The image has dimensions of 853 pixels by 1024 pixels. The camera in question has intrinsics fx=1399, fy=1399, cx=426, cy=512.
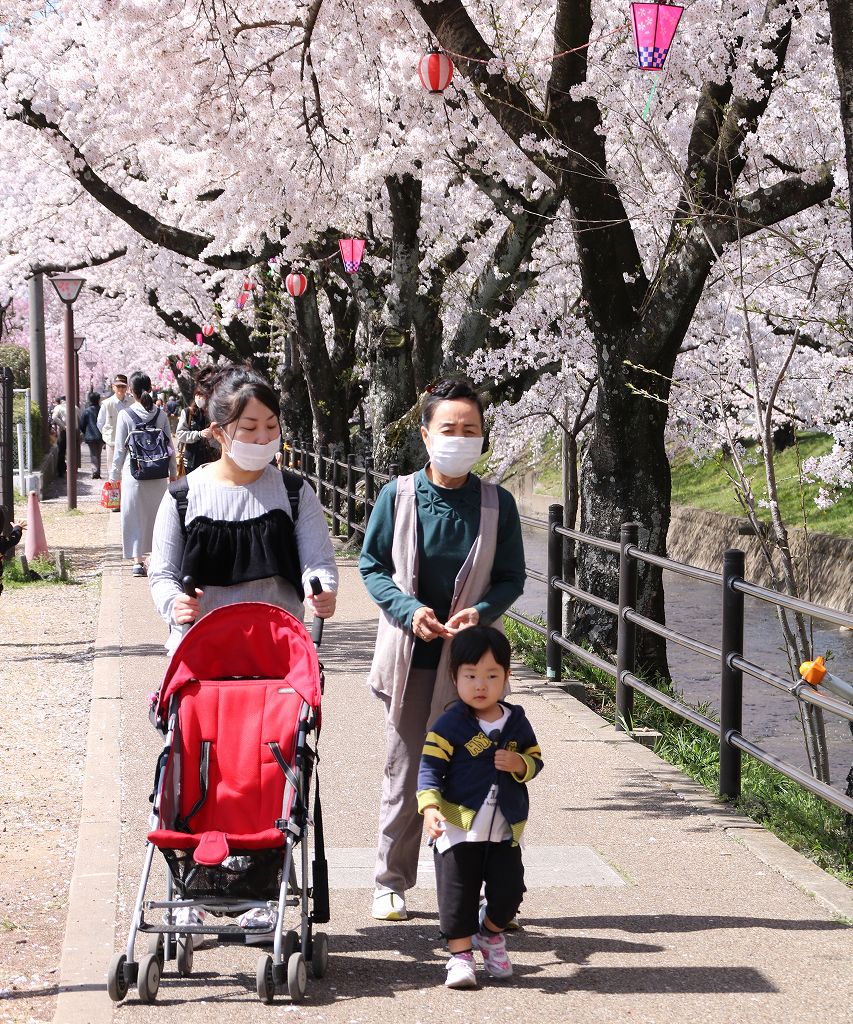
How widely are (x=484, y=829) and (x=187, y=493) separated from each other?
1.42 meters

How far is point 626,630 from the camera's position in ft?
25.7

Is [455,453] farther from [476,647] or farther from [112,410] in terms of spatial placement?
[112,410]

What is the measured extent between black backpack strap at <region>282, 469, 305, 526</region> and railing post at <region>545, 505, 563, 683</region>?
15.4 ft

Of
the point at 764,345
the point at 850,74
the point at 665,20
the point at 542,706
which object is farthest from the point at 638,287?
the point at 764,345

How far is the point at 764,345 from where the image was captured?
21.5 meters

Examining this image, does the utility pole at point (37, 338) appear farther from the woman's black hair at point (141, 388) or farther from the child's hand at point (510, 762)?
the child's hand at point (510, 762)

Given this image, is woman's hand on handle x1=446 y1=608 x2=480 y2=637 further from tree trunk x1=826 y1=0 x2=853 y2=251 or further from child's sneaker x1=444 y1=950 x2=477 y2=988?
tree trunk x1=826 y1=0 x2=853 y2=251

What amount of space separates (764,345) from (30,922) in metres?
18.4

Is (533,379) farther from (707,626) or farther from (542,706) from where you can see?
(542,706)

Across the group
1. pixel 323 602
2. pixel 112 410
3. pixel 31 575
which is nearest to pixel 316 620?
pixel 323 602

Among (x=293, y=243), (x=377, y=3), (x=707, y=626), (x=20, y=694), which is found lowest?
(x=707, y=626)

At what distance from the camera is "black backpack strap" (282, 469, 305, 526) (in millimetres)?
4527

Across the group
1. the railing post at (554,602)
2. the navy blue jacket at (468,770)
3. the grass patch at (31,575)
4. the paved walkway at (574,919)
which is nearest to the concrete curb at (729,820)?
the paved walkway at (574,919)

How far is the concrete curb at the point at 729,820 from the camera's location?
5023mm
